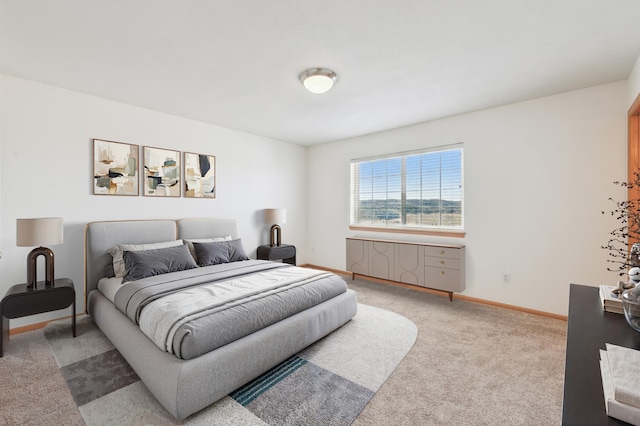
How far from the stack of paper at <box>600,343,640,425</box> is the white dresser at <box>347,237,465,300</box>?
2.85 meters

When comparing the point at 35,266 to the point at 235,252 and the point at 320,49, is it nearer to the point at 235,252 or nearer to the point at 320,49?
the point at 235,252

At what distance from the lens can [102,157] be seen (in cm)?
329

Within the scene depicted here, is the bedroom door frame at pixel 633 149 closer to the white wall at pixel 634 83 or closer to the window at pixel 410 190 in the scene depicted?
the white wall at pixel 634 83

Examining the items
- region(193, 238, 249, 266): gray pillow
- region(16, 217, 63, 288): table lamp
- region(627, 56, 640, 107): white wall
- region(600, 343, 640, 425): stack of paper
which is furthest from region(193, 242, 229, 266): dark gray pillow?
region(627, 56, 640, 107): white wall

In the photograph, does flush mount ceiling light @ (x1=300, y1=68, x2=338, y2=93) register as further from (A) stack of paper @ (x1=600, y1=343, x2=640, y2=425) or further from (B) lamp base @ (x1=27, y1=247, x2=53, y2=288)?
(B) lamp base @ (x1=27, y1=247, x2=53, y2=288)

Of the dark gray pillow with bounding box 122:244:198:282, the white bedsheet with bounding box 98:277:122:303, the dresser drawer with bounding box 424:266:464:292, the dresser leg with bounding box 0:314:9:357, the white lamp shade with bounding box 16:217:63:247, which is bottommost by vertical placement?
the dresser leg with bounding box 0:314:9:357

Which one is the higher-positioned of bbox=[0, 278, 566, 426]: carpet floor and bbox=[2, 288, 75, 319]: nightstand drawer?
bbox=[2, 288, 75, 319]: nightstand drawer

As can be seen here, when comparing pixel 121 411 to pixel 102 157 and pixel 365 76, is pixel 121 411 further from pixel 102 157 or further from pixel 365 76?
pixel 365 76

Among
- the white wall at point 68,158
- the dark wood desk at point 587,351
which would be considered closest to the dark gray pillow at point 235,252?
the white wall at point 68,158

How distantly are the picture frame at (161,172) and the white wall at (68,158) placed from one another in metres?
0.09

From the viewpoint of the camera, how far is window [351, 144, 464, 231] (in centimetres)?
402

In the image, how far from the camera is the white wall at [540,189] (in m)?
2.94

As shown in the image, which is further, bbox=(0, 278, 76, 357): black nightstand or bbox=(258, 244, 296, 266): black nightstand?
bbox=(258, 244, 296, 266): black nightstand

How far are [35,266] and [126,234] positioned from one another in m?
0.83
